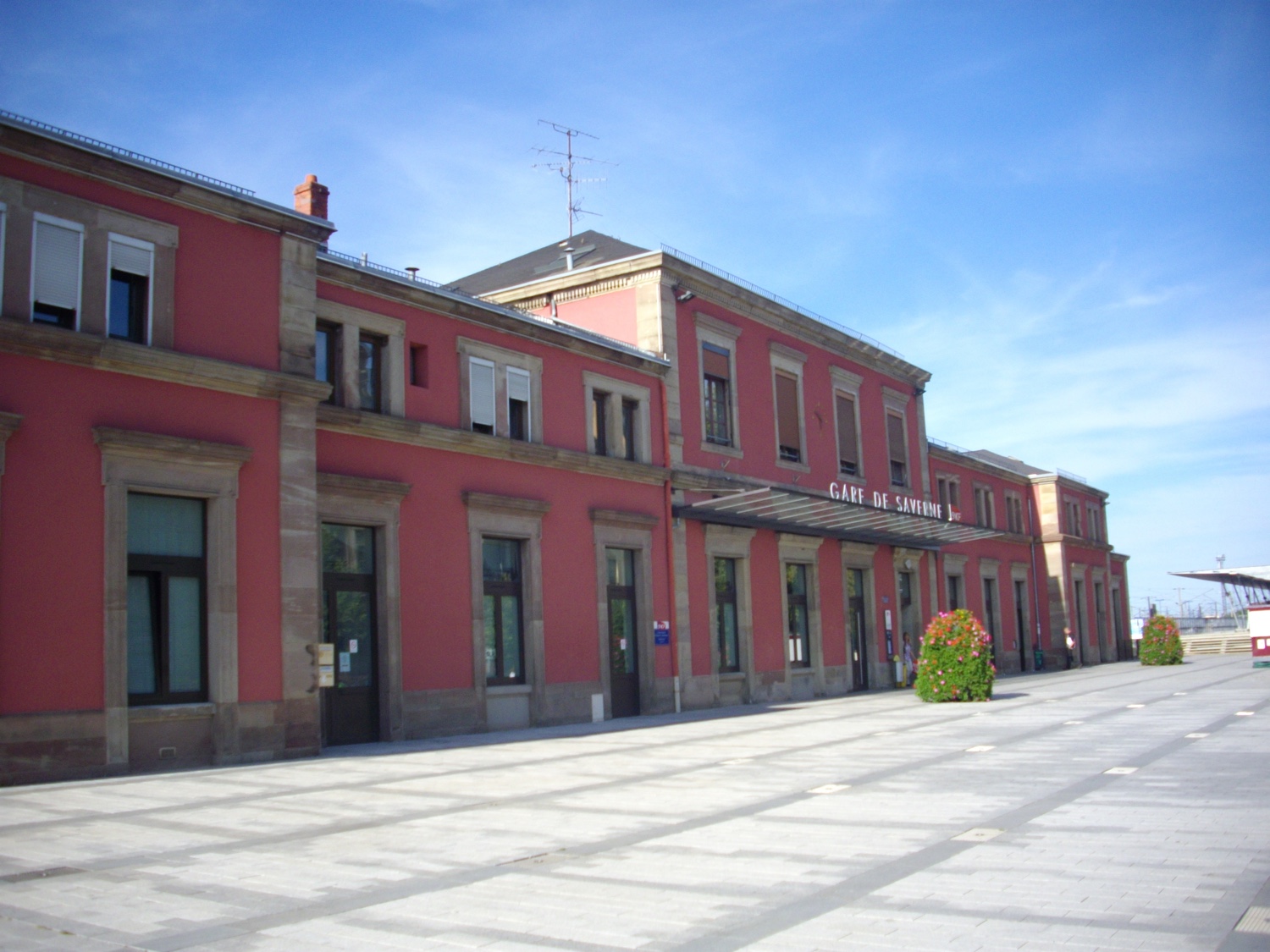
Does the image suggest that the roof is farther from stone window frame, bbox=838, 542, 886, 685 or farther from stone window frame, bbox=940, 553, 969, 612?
stone window frame, bbox=940, 553, 969, 612

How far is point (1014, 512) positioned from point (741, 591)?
26.7 metres

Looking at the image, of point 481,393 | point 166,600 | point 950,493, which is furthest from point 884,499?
point 166,600

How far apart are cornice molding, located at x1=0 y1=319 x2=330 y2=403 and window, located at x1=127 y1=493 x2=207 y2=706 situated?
1.57m

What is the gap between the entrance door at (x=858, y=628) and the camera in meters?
33.5

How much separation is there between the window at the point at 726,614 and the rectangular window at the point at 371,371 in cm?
1057

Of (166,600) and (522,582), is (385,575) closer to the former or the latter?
(522,582)

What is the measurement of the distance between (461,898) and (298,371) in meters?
11.3

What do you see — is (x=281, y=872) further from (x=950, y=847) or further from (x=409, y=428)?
(x=409, y=428)

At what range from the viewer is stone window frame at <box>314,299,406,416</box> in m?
18.8

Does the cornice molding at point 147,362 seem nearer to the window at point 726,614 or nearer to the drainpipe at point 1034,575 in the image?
the window at point 726,614

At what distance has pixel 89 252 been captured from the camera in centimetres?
1459

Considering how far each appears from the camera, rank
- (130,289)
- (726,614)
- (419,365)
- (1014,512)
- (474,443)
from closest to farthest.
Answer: (130,289) < (419,365) < (474,443) < (726,614) < (1014,512)

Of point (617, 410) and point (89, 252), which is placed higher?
point (89, 252)

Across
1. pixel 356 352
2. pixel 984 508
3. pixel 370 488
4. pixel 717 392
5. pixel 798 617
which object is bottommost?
pixel 798 617
